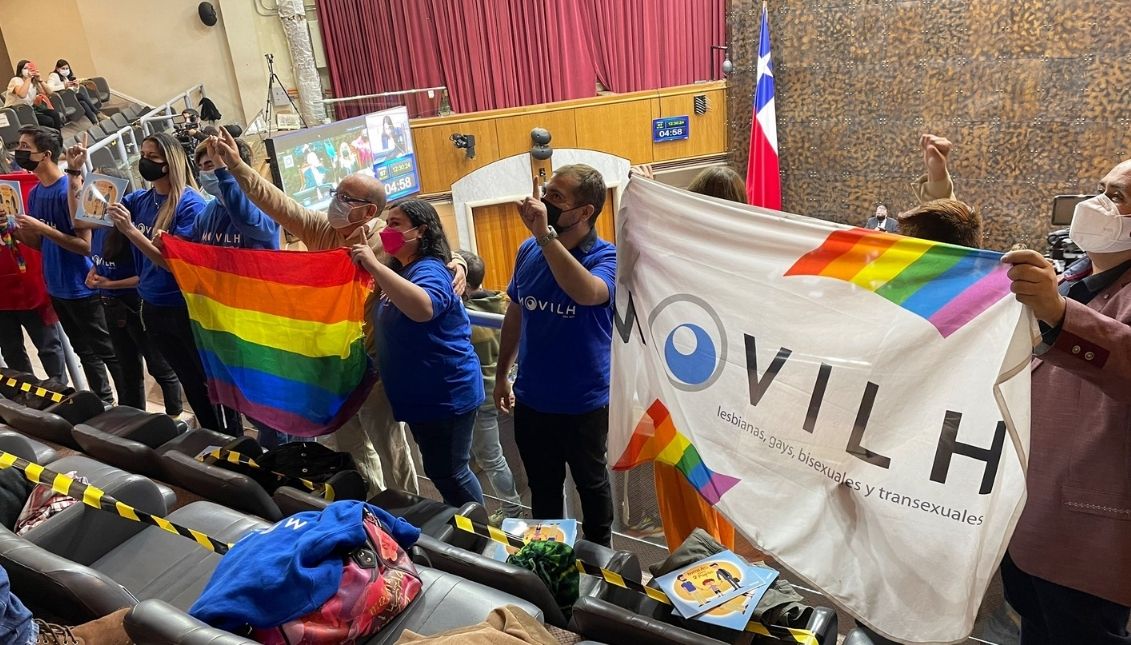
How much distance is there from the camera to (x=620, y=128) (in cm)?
905

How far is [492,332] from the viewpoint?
11.8 ft

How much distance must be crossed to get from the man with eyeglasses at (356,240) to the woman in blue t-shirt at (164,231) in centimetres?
52

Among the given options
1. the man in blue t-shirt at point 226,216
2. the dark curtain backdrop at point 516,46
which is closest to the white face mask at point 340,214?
the man in blue t-shirt at point 226,216

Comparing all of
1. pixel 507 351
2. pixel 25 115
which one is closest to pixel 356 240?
pixel 507 351

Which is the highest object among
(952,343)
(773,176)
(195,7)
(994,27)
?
(195,7)

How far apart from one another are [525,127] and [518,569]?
24.2ft

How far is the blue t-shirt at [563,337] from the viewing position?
2430 millimetres

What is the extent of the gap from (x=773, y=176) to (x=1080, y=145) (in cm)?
260

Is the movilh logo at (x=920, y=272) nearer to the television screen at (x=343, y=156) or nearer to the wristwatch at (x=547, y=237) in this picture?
the wristwatch at (x=547, y=237)

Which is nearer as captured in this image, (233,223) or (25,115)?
(233,223)

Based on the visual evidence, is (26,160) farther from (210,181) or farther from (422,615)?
(422,615)

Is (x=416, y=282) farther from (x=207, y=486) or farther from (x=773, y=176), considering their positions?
(x=773, y=176)

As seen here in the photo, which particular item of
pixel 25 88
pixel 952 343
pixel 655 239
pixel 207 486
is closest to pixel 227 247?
pixel 207 486

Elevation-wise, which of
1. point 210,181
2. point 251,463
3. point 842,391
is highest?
point 210,181
